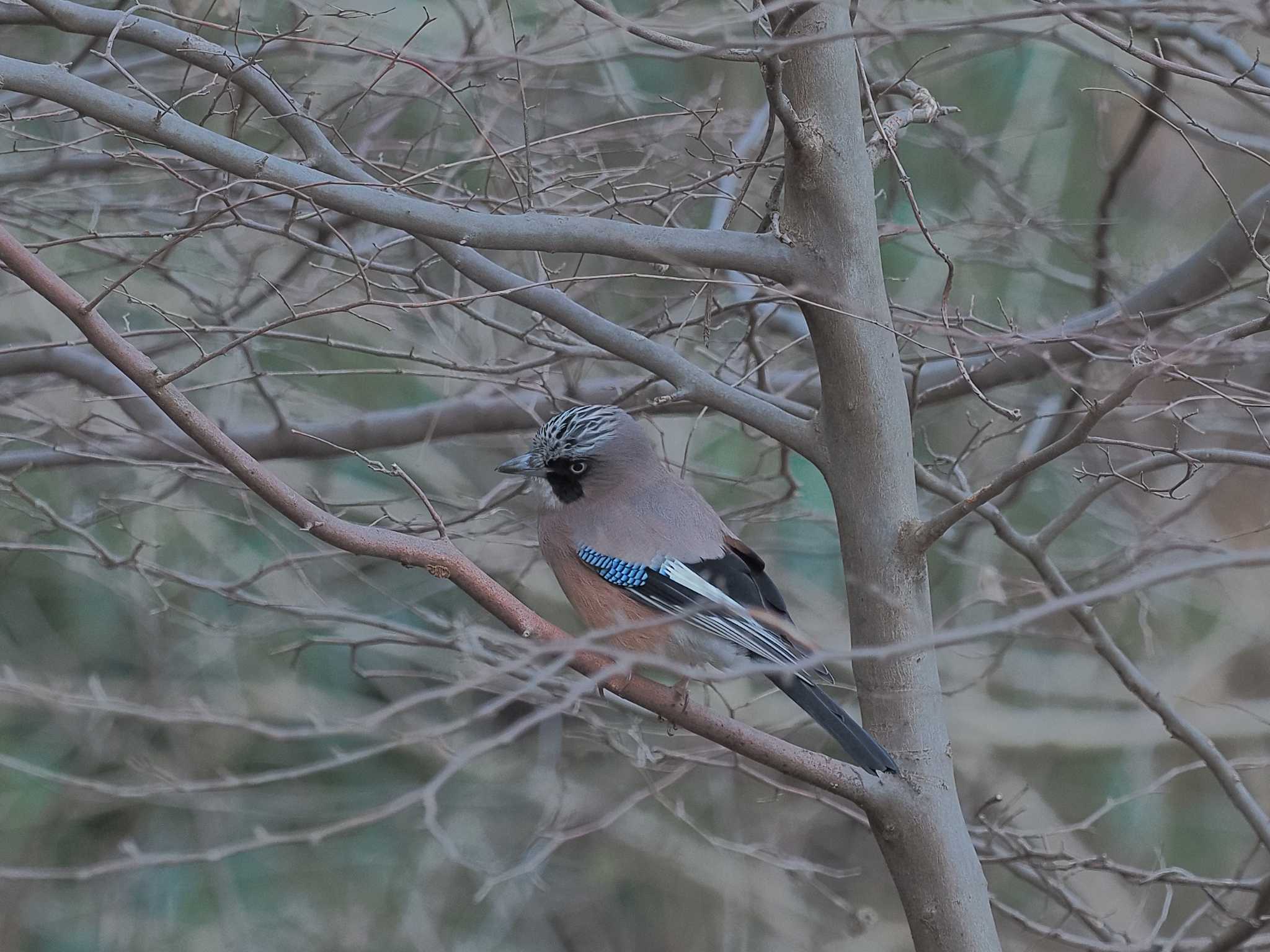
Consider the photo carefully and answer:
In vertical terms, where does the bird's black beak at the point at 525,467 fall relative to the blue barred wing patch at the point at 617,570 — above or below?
above

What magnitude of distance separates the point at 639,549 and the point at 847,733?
1118 millimetres

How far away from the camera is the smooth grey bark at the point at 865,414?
3.26 metres

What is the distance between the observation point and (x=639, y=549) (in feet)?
13.4

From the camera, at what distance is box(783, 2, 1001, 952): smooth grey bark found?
3262mm

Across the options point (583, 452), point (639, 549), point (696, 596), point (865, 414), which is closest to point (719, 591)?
point (696, 596)

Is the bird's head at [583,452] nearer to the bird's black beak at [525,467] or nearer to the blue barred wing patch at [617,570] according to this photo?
the bird's black beak at [525,467]

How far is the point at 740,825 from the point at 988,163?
12.8 ft

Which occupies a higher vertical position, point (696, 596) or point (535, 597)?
point (696, 596)

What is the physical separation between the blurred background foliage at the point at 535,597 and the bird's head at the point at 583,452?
3.52 feet

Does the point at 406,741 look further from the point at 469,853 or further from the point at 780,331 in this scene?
the point at 469,853

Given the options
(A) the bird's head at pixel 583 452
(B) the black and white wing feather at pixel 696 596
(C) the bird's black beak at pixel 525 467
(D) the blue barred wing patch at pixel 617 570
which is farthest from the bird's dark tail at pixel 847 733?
(C) the bird's black beak at pixel 525 467

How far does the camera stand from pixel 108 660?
747 cm

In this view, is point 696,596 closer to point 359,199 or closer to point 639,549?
point 639,549

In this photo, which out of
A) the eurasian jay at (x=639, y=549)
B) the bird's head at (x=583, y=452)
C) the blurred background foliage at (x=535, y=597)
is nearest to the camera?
the eurasian jay at (x=639, y=549)
